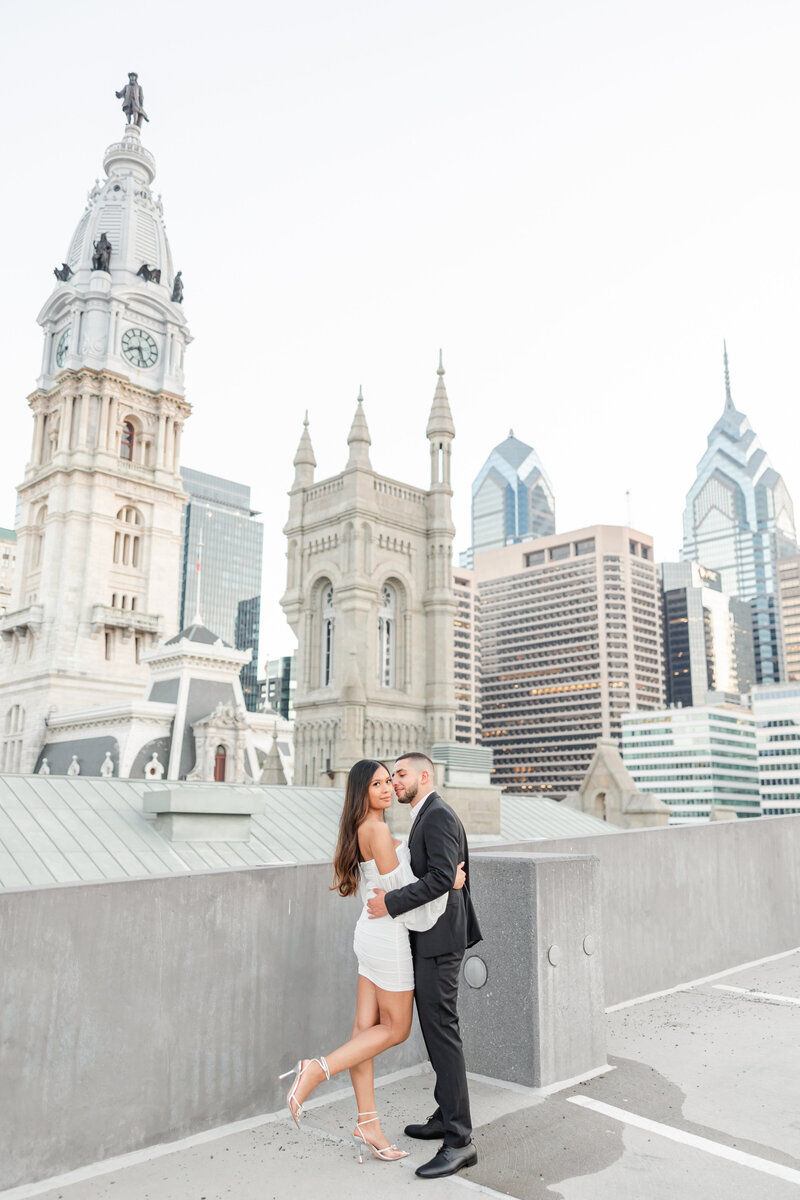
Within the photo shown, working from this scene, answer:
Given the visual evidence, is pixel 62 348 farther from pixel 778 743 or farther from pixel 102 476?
pixel 778 743

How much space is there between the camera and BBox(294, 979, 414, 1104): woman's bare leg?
4727 mm

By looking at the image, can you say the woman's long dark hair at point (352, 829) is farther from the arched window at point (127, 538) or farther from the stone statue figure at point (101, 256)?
the stone statue figure at point (101, 256)

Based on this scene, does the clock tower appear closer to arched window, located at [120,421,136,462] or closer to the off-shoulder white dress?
arched window, located at [120,421,136,462]

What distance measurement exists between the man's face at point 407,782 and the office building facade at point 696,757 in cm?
18293

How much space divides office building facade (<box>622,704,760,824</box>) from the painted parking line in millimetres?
178436

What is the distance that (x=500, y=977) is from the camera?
599cm

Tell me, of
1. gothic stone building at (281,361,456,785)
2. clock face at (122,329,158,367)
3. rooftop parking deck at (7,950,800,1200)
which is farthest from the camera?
clock face at (122,329,158,367)

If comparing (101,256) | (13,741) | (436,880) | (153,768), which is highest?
(101,256)

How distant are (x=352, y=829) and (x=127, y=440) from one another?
85855mm

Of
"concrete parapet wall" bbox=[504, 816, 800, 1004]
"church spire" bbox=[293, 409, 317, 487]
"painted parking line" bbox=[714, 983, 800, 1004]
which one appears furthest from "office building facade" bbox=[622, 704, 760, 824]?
"painted parking line" bbox=[714, 983, 800, 1004]

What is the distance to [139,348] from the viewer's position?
8475 centimetres

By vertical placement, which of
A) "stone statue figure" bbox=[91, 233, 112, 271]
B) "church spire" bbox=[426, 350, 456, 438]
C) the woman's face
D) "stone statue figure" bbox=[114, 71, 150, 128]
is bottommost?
the woman's face

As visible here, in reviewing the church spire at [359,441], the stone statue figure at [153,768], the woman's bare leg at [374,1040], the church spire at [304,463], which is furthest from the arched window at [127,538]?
the woman's bare leg at [374,1040]

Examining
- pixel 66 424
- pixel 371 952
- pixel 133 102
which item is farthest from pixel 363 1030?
pixel 133 102
